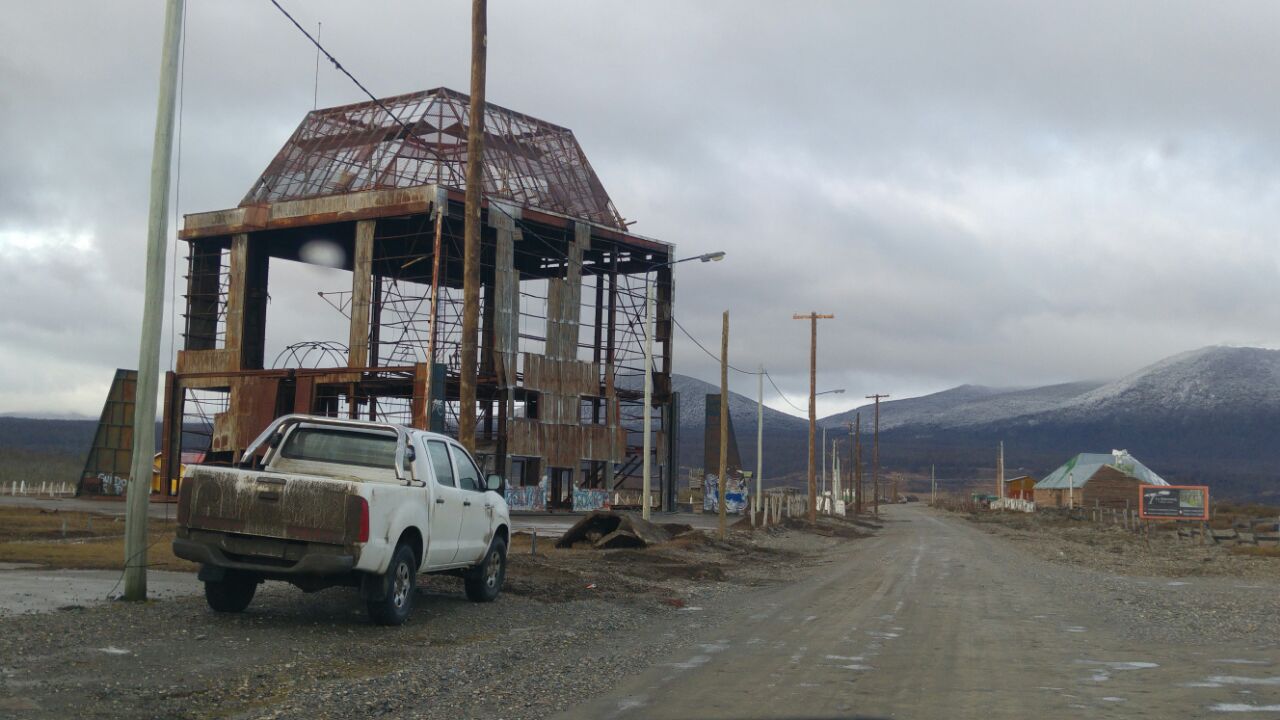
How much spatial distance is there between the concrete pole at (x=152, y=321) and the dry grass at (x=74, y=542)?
5.41 m

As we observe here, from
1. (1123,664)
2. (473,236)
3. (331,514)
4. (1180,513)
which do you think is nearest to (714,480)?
(1180,513)

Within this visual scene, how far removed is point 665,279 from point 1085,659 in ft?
195

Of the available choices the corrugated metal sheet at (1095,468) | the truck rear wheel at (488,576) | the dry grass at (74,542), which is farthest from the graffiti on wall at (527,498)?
the corrugated metal sheet at (1095,468)

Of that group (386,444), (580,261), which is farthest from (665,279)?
(386,444)

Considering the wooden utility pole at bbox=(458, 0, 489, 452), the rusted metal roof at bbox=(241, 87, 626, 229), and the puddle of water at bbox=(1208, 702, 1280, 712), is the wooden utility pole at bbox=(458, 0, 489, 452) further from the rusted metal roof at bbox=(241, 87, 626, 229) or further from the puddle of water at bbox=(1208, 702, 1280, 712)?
the rusted metal roof at bbox=(241, 87, 626, 229)

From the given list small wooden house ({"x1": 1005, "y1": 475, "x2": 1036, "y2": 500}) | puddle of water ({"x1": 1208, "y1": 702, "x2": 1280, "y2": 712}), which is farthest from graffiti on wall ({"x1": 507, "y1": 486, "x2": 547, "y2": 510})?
small wooden house ({"x1": 1005, "y1": 475, "x2": 1036, "y2": 500})

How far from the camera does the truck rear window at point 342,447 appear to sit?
1395 cm

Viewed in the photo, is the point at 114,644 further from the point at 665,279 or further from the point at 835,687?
the point at 665,279

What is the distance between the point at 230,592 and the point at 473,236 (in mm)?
9269

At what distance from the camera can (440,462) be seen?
14562mm

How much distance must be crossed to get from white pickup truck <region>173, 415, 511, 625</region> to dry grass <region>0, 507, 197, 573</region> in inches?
243

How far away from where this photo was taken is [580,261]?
64000 millimetres

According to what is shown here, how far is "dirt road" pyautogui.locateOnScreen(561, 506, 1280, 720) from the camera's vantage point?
29.1ft

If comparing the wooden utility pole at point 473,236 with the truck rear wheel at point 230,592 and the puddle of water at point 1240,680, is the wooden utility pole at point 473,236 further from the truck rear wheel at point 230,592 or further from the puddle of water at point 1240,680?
the puddle of water at point 1240,680
